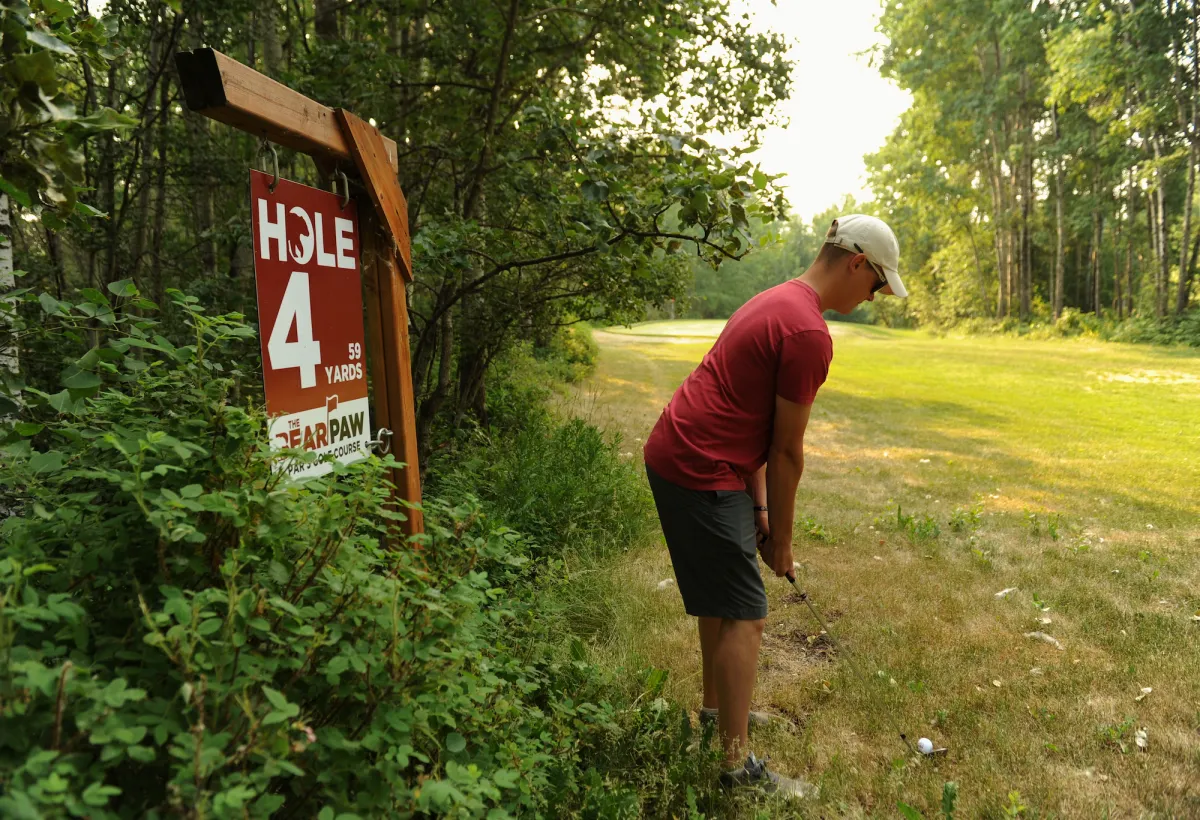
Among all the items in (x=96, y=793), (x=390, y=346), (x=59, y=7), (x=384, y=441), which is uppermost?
(x=59, y=7)

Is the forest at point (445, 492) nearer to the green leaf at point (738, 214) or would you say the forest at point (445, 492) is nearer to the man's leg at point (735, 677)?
the green leaf at point (738, 214)

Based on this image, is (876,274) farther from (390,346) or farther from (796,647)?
(796,647)

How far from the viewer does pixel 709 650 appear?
2.90m

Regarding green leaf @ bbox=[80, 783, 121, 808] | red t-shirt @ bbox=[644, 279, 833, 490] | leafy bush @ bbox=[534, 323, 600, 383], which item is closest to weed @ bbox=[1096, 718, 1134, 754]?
red t-shirt @ bbox=[644, 279, 833, 490]

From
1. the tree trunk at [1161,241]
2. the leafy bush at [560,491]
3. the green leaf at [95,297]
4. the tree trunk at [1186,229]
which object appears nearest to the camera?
the green leaf at [95,297]

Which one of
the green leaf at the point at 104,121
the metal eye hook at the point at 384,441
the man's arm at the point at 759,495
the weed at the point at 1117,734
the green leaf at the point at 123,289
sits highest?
the green leaf at the point at 104,121

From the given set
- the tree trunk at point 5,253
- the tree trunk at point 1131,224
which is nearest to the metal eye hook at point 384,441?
the tree trunk at point 5,253

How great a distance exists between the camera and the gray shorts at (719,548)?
2.62 m

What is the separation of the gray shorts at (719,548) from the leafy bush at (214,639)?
2.61ft

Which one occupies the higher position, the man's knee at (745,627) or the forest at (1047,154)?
the forest at (1047,154)

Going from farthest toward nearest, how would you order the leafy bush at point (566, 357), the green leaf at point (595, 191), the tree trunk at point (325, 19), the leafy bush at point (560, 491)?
the leafy bush at point (566, 357), the tree trunk at point (325, 19), the leafy bush at point (560, 491), the green leaf at point (595, 191)

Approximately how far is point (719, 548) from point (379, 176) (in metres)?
1.94

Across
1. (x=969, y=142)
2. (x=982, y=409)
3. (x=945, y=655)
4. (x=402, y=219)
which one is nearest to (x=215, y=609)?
(x=402, y=219)

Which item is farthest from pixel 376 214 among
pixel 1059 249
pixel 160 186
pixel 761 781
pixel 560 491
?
pixel 1059 249
